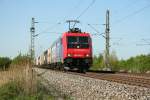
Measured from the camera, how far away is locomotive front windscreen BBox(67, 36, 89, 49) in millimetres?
33438

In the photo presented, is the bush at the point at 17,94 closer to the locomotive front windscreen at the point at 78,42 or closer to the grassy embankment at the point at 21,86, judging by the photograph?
the grassy embankment at the point at 21,86

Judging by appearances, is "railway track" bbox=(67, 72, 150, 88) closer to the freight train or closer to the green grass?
the green grass

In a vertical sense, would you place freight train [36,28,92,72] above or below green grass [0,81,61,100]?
above

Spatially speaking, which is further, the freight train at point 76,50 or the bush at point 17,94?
the freight train at point 76,50

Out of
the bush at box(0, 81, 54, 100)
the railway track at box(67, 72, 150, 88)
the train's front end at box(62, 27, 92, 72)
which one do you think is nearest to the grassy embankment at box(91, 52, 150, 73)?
the train's front end at box(62, 27, 92, 72)

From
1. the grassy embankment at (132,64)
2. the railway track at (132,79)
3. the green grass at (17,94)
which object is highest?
the grassy embankment at (132,64)

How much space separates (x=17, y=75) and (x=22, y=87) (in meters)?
2.27

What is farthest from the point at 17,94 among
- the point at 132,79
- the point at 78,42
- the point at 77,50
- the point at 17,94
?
the point at 78,42

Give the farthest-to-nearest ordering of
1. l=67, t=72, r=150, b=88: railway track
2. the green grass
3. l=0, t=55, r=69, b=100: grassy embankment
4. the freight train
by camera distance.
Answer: the freight train
l=67, t=72, r=150, b=88: railway track
l=0, t=55, r=69, b=100: grassy embankment
the green grass

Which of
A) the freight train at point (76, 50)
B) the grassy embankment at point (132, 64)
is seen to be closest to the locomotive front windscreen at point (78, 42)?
the freight train at point (76, 50)

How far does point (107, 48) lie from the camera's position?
4141 cm

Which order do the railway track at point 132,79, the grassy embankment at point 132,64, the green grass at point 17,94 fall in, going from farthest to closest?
the grassy embankment at point 132,64 < the railway track at point 132,79 < the green grass at point 17,94

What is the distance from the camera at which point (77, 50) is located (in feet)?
109

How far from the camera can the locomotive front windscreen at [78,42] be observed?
33438mm
